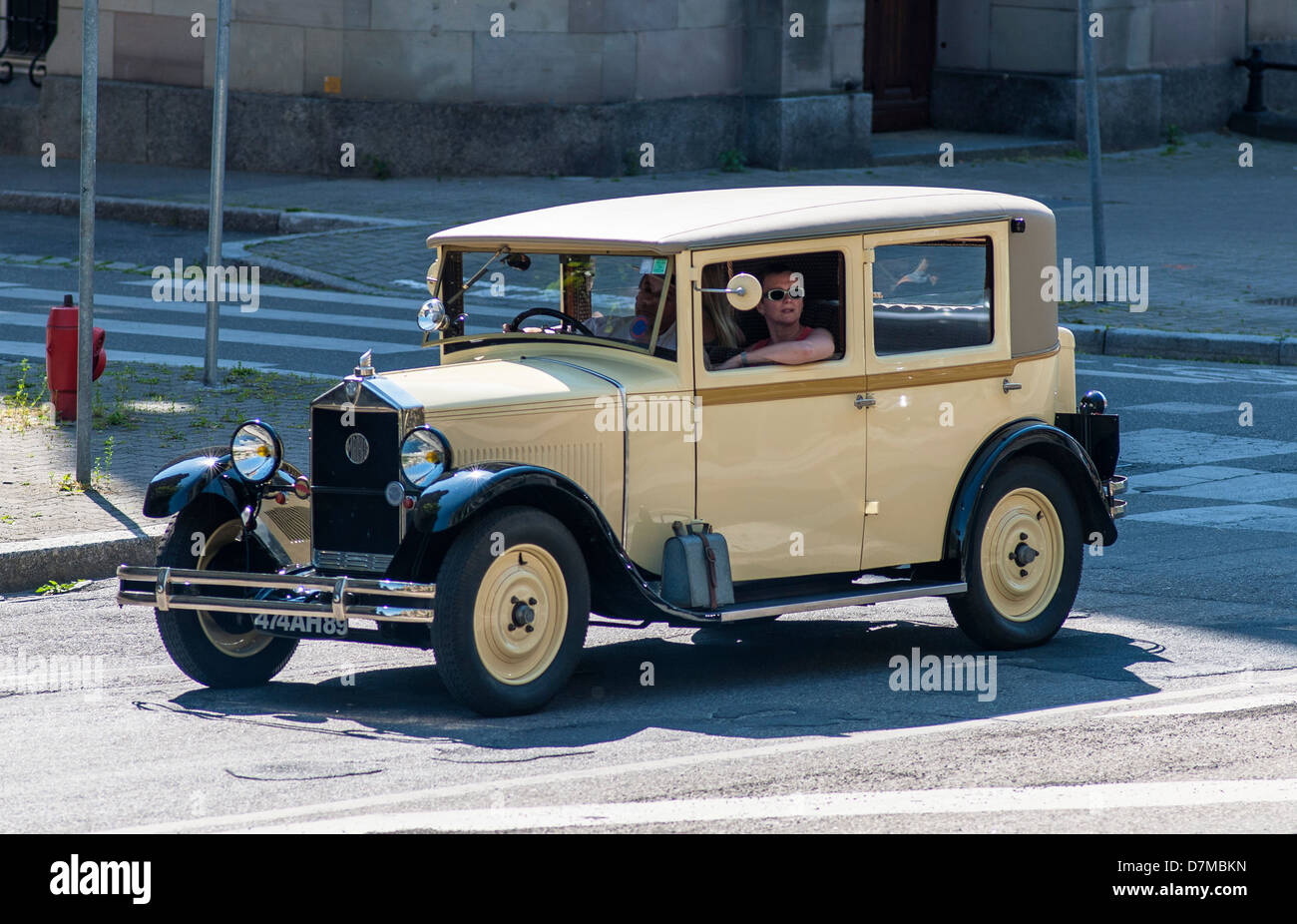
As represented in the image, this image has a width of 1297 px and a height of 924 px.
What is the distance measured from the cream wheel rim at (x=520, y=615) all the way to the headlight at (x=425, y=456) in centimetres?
33

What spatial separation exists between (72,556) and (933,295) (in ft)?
12.4

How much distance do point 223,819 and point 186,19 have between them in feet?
60.0

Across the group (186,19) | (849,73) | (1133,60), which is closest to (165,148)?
(186,19)

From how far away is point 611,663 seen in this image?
741 centimetres

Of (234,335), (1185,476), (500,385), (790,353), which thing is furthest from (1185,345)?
(500,385)

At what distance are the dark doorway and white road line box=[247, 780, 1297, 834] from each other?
829 inches

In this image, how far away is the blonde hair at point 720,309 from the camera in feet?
22.9

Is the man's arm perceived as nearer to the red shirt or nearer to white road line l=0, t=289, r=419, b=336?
the red shirt

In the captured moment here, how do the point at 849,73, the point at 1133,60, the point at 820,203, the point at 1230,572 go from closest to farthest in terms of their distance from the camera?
the point at 820,203
the point at 1230,572
the point at 849,73
the point at 1133,60

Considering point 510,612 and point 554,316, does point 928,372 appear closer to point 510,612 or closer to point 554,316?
point 554,316

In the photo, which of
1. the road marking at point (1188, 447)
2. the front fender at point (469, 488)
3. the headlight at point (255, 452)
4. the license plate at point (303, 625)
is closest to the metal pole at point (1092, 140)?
the road marking at point (1188, 447)

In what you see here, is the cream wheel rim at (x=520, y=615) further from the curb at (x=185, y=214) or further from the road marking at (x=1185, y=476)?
the curb at (x=185, y=214)
